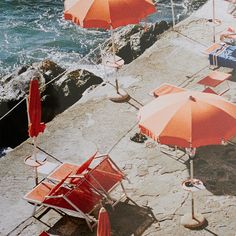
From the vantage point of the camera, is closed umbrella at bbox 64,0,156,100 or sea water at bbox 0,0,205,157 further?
sea water at bbox 0,0,205,157

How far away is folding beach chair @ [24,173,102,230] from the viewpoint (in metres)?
7.82

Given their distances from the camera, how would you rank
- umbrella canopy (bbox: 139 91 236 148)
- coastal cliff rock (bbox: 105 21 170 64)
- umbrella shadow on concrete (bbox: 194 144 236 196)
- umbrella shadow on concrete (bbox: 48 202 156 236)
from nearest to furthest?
umbrella canopy (bbox: 139 91 236 148) → umbrella shadow on concrete (bbox: 48 202 156 236) → umbrella shadow on concrete (bbox: 194 144 236 196) → coastal cliff rock (bbox: 105 21 170 64)

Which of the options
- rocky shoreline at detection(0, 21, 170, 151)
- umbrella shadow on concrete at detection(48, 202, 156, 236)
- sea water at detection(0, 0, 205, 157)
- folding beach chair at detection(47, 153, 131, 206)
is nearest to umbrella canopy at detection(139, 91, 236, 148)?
folding beach chair at detection(47, 153, 131, 206)

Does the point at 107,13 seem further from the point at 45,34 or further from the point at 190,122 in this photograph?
the point at 45,34

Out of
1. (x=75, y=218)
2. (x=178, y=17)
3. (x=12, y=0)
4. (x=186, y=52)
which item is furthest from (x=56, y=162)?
(x=12, y=0)

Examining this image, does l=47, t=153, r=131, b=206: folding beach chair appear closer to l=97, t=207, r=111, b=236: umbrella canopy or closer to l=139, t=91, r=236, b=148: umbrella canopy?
l=139, t=91, r=236, b=148: umbrella canopy

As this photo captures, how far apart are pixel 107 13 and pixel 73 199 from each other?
14.1ft

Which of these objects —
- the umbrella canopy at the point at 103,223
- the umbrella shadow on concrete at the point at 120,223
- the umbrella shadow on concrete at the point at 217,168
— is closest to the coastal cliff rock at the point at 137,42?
the umbrella shadow on concrete at the point at 217,168

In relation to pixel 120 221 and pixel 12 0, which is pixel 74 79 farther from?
pixel 12 0

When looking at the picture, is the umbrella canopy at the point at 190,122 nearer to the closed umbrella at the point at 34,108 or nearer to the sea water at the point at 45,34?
the closed umbrella at the point at 34,108

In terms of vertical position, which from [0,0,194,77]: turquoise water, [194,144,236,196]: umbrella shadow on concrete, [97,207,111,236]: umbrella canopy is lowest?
[0,0,194,77]: turquoise water

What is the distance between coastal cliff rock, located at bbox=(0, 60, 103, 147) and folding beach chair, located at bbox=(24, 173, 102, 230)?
5549mm

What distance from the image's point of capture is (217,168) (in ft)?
30.1

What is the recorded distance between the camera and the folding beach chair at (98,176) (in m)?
8.12
